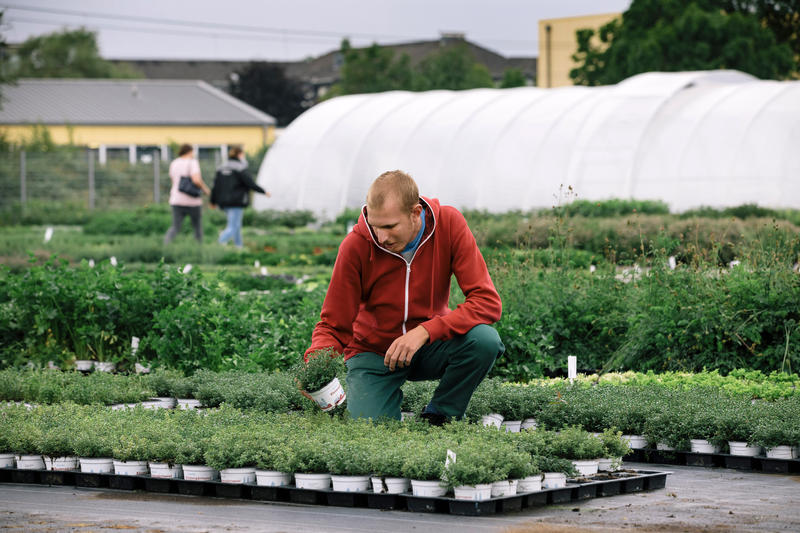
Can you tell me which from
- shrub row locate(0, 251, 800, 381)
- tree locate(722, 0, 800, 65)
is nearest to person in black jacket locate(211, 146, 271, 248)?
shrub row locate(0, 251, 800, 381)

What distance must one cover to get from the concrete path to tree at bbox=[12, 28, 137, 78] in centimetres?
8080

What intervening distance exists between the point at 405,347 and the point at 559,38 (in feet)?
198

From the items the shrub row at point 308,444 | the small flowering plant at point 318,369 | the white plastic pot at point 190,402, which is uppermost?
the small flowering plant at point 318,369

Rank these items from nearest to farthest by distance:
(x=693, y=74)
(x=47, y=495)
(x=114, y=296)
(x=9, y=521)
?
(x=9, y=521) → (x=47, y=495) → (x=114, y=296) → (x=693, y=74)

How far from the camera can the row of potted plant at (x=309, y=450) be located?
486 cm

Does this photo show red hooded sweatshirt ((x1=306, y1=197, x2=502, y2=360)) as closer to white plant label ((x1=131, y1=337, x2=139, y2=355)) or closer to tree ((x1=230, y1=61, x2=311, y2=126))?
white plant label ((x1=131, y1=337, x2=139, y2=355))

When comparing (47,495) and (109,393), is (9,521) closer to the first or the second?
(47,495)

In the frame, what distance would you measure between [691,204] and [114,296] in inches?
690

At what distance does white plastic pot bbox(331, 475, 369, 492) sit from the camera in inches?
196

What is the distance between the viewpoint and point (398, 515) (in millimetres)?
4793

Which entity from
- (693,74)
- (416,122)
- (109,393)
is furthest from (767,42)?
(109,393)

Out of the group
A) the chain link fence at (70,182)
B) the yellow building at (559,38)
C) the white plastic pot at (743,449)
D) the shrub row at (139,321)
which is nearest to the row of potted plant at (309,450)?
the white plastic pot at (743,449)

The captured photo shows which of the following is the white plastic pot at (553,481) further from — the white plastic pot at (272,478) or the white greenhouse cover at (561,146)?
the white greenhouse cover at (561,146)

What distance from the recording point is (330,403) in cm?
580
